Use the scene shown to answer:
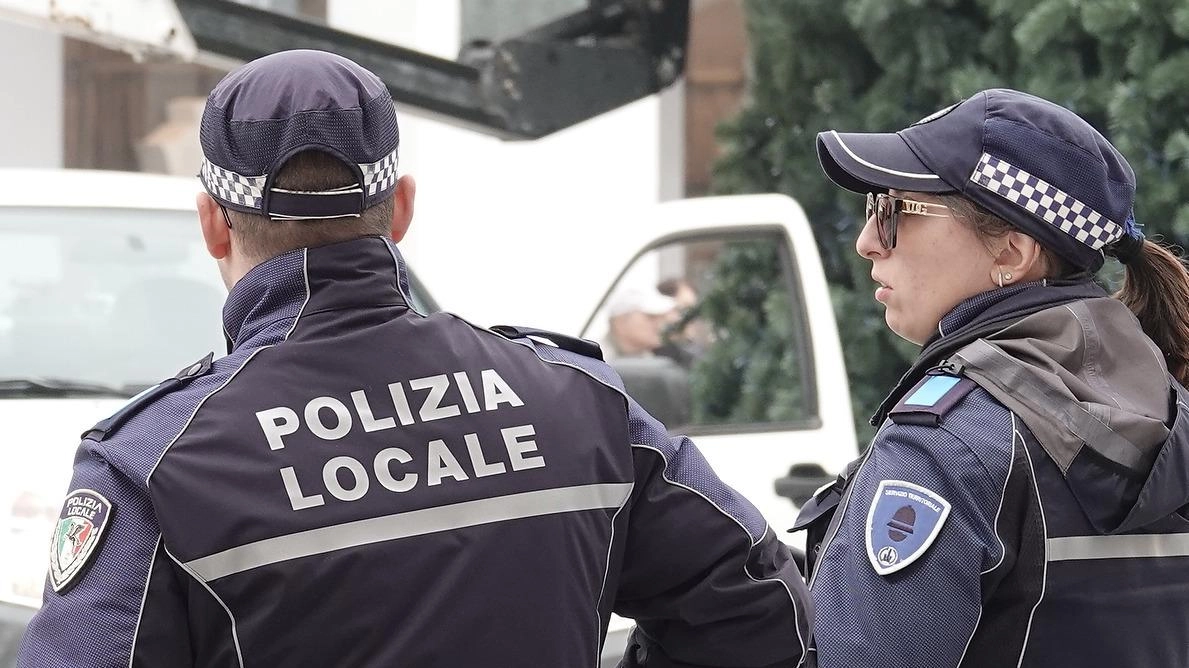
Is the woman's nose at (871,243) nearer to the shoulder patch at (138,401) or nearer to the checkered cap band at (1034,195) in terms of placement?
the checkered cap band at (1034,195)

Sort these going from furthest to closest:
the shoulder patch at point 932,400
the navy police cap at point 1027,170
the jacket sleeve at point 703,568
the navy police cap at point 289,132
Result: the navy police cap at point 1027,170 → the shoulder patch at point 932,400 → the jacket sleeve at point 703,568 → the navy police cap at point 289,132

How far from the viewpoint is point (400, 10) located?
335 inches

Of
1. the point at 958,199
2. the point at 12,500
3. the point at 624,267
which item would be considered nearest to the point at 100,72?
the point at 624,267

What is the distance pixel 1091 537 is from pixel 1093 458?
86 mm

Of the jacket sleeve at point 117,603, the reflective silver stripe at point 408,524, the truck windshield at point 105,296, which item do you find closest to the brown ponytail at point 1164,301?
the reflective silver stripe at point 408,524

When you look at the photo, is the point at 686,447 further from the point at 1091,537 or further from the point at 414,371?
the point at 1091,537

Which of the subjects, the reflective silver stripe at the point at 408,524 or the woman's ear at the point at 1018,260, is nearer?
the reflective silver stripe at the point at 408,524

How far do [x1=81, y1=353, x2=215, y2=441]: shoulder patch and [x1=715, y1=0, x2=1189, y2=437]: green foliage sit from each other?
11.6 ft

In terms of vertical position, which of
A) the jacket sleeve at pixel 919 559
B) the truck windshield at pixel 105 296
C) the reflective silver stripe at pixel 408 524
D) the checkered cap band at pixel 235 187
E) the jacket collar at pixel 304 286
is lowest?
the truck windshield at pixel 105 296

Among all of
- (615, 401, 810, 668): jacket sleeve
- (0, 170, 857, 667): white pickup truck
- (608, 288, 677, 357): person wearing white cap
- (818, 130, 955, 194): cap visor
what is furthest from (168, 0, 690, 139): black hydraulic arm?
(615, 401, 810, 668): jacket sleeve

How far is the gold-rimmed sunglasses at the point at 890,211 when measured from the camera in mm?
1861

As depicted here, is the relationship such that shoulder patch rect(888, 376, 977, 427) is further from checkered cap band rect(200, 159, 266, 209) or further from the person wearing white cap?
the person wearing white cap

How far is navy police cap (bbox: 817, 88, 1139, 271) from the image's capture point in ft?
5.83

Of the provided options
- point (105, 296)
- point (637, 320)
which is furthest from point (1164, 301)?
point (105, 296)
